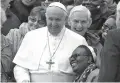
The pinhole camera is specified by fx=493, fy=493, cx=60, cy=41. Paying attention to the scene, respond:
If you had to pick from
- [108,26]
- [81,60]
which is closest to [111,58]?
[81,60]

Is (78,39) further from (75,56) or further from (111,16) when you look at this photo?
(111,16)

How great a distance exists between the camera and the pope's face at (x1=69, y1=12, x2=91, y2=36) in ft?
26.3

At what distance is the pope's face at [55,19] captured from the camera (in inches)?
283

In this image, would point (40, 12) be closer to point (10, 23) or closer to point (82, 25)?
point (82, 25)

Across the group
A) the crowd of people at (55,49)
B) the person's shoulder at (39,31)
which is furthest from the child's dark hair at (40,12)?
the person's shoulder at (39,31)

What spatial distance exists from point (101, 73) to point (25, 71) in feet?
5.93

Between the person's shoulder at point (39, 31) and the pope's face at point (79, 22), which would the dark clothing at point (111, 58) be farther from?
the pope's face at point (79, 22)

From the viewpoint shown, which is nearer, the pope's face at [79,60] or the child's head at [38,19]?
the pope's face at [79,60]

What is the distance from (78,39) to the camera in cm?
746

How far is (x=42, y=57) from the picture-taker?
7281mm

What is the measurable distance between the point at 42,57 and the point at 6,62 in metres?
0.61

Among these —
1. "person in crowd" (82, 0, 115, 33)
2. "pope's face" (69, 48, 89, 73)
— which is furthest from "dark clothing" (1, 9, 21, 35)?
"pope's face" (69, 48, 89, 73)

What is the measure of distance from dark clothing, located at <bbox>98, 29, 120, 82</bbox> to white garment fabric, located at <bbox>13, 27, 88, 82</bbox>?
160cm

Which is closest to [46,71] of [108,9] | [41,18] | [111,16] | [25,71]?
[25,71]
